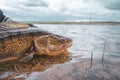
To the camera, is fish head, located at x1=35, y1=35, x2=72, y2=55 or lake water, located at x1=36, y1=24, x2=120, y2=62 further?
lake water, located at x1=36, y1=24, x2=120, y2=62

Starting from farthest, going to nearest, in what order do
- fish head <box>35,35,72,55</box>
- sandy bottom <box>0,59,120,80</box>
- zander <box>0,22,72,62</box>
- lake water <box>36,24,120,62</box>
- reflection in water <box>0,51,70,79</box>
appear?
1. lake water <box>36,24,120,62</box>
2. fish head <box>35,35,72,55</box>
3. zander <box>0,22,72,62</box>
4. reflection in water <box>0,51,70,79</box>
5. sandy bottom <box>0,59,120,80</box>

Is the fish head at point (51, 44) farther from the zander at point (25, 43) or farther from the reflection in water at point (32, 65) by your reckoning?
the reflection in water at point (32, 65)

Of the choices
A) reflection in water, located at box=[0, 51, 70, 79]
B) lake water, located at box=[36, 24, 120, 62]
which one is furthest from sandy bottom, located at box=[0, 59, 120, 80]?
lake water, located at box=[36, 24, 120, 62]

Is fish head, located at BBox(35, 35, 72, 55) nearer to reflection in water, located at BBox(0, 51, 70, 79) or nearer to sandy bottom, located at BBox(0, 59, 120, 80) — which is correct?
reflection in water, located at BBox(0, 51, 70, 79)

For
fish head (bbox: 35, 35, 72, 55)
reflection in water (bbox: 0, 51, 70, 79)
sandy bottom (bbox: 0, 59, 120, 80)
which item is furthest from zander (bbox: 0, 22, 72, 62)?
sandy bottom (bbox: 0, 59, 120, 80)

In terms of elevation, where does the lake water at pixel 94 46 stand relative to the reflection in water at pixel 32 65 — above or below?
below

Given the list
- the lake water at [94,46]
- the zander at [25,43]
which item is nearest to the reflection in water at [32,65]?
the zander at [25,43]

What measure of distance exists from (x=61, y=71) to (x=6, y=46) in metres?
1.54

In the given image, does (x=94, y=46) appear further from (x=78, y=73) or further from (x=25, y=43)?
(x=78, y=73)

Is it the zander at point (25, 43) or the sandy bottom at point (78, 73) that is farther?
the zander at point (25, 43)

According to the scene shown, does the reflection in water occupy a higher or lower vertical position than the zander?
lower

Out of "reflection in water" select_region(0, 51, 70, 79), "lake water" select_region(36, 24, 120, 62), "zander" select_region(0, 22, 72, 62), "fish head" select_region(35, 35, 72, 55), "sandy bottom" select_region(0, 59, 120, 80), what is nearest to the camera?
"sandy bottom" select_region(0, 59, 120, 80)

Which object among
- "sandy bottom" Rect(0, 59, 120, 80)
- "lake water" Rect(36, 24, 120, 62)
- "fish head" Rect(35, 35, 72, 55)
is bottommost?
"lake water" Rect(36, 24, 120, 62)

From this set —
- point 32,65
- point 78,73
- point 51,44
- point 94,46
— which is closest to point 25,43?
point 32,65
